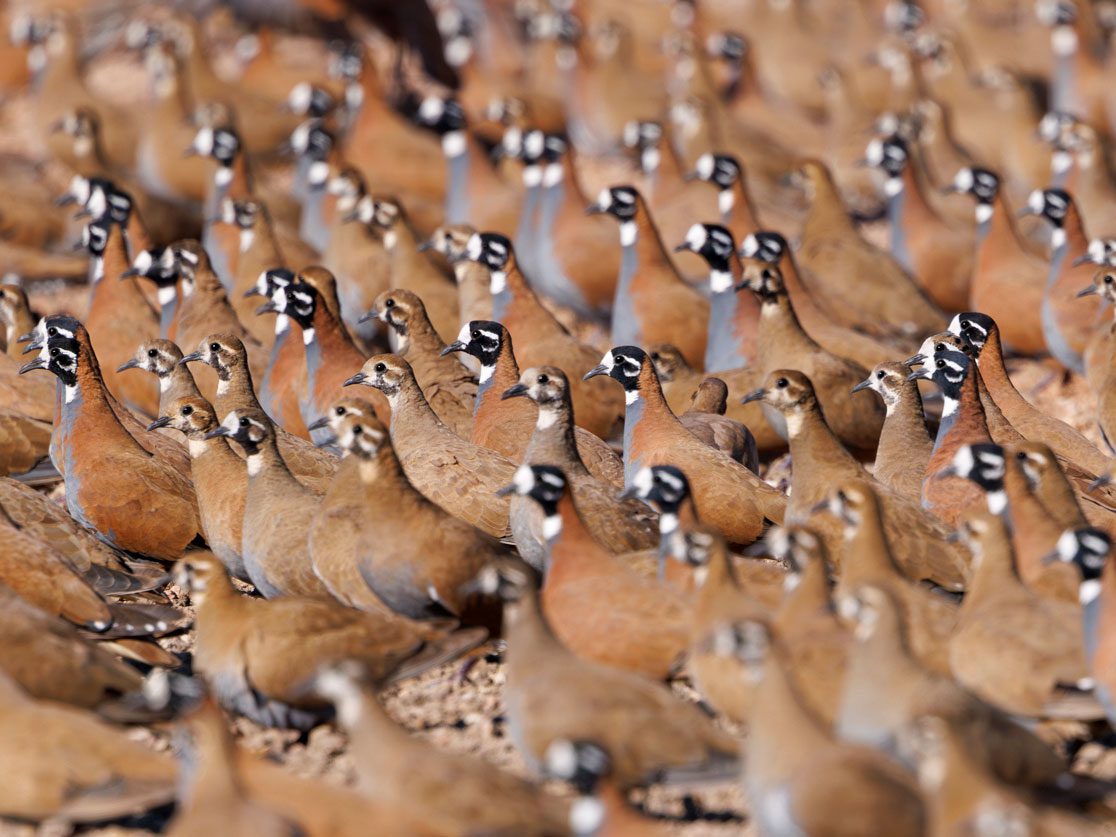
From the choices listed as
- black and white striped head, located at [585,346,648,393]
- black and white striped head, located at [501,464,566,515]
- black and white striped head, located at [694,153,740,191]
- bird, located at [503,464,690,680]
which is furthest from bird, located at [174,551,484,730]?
black and white striped head, located at [694,153,740,191]

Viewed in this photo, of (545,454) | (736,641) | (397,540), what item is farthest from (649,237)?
(736,641)

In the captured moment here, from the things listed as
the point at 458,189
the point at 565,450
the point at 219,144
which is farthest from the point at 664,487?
the point at 219,144

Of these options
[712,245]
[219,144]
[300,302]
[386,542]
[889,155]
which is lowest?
[219,144]

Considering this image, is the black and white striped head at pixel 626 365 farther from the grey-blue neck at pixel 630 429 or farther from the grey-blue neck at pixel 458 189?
the grey-blue neck at pixel 458 189

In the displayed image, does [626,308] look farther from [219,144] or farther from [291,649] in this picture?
[291,649]

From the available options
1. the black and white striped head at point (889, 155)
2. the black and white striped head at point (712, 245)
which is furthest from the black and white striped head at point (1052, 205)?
the black and white striped head at point (712, 245)

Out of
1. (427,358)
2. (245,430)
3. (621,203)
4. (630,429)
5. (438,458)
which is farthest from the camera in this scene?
(621,203)

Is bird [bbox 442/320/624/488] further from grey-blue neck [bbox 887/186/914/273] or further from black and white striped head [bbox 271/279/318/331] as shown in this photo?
grey-blue neck [bbox 887/186/914/273]
